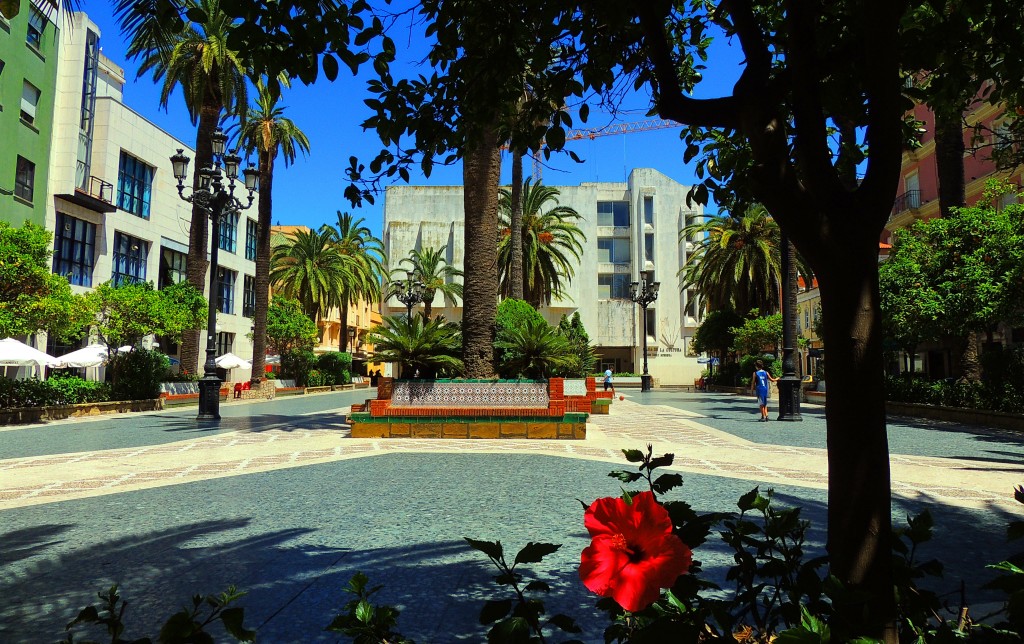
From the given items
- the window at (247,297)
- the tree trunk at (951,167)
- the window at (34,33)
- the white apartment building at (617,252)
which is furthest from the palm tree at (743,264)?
the window at (34,33)

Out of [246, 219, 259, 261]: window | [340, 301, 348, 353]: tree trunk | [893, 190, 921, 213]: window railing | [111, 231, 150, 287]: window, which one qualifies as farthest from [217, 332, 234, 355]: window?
[893, 190, 921, 213]: window railing

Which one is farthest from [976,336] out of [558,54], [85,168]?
[85,168]

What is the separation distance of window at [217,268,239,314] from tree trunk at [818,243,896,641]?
142 ft

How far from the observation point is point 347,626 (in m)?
1.40

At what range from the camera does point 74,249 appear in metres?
28.0

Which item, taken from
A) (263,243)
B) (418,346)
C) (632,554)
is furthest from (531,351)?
(263,243)

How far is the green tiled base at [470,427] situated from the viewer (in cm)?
1262

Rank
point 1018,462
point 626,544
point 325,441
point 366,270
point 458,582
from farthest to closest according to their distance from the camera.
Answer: point 366,270
point 325,441
point 1018,462
point 458,582
point 626,544

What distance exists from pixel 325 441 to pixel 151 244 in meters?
26.8

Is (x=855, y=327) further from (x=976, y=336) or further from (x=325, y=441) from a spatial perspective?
(x=976, y=336)

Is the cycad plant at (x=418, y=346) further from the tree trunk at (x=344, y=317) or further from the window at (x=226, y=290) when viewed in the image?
the window at (x=226, y=290)

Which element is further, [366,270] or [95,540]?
[366,270]

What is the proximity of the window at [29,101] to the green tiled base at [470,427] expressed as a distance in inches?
875

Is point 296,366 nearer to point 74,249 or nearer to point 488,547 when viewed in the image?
point 74,249
